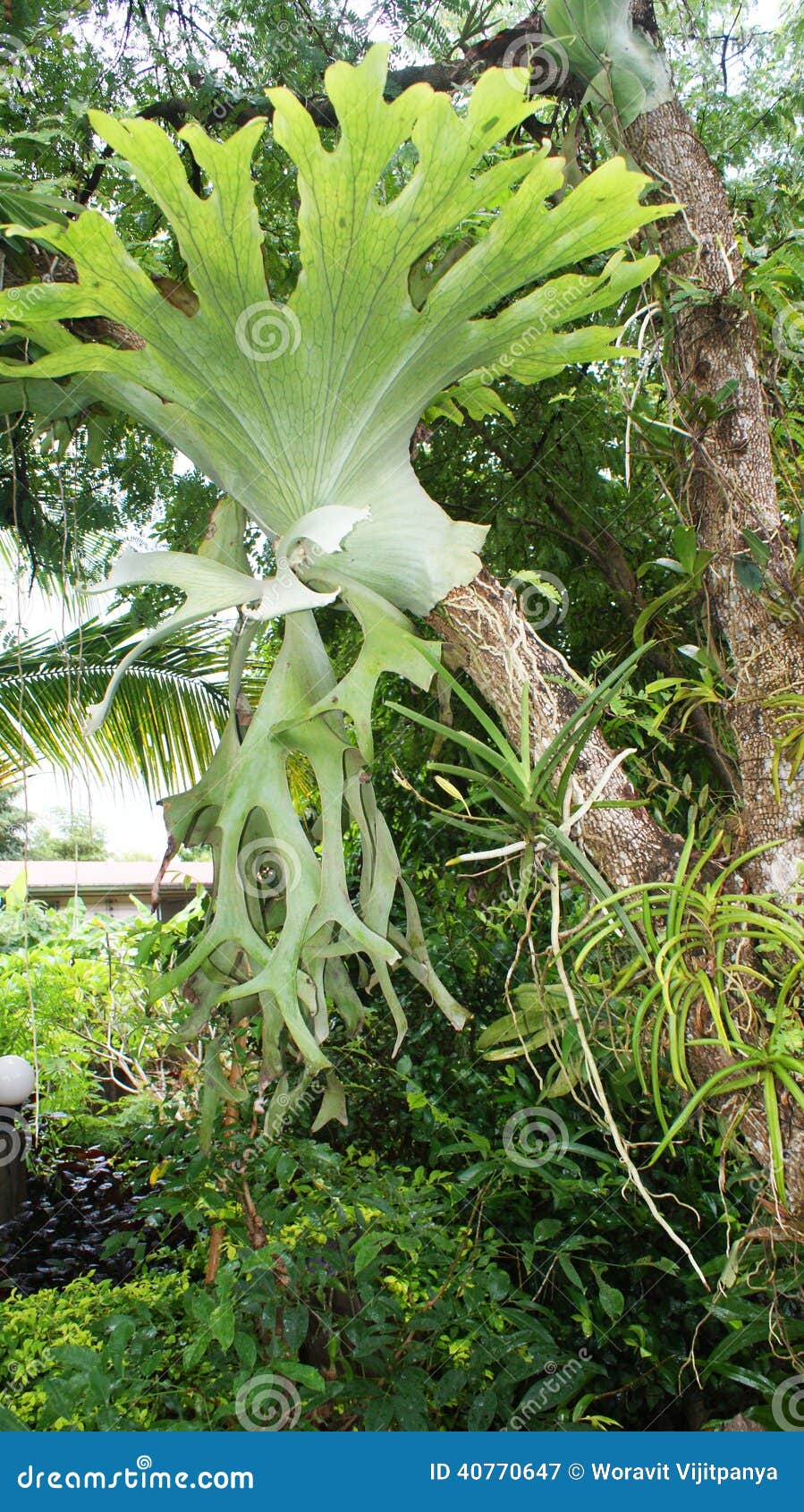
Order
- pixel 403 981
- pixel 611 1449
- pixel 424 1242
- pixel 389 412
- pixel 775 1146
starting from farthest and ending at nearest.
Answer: pixel 403 981 → pixel 424 1242 → pixel 389 412 → pixel 611 1449 → pixel 775 1146

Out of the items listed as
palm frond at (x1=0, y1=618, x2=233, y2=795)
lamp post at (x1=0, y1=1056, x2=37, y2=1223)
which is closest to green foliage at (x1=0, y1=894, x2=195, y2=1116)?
lamp post at (x1=0, y1=1056, x2=37, y2=1223)

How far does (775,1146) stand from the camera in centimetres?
73

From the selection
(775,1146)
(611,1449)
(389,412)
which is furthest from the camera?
(389,412)

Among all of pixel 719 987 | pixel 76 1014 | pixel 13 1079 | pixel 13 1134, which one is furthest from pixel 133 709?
pixel 719 987

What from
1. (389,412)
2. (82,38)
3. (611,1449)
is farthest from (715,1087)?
(82,38)

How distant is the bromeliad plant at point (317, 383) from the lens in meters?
0.79

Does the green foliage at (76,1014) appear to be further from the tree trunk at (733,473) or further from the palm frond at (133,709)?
the tree trunk at (733,473)

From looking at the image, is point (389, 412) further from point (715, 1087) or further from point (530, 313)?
point (715, 1087)

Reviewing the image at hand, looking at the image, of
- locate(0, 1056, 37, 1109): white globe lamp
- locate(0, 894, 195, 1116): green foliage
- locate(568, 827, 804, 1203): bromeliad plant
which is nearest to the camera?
locate(568, 827, 804, 1203): bromeliad plant

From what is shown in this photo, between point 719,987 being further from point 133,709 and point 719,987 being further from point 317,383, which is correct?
point 133,709

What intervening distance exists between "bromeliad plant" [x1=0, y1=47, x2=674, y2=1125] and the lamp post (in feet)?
1.98

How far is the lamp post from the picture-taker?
55.6 inches

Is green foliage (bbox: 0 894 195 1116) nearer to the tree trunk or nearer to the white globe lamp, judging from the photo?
the white globe lamp

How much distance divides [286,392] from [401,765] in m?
1.05
